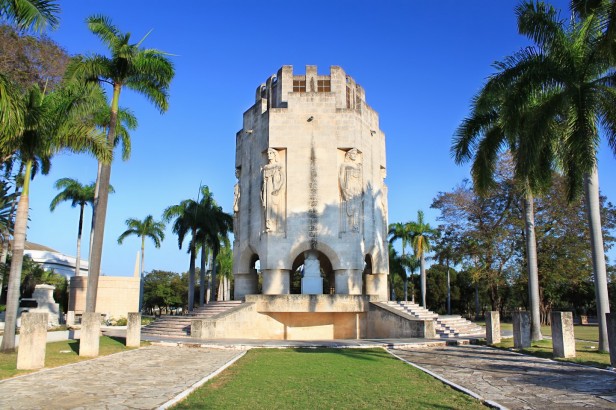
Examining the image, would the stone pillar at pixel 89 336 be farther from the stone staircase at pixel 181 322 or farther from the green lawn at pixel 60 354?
the stone staircase at pixel 181 322

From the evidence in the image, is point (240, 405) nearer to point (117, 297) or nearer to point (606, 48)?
point (606, 48)

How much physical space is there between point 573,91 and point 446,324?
1369 centimetres

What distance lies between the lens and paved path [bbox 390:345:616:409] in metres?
8.37

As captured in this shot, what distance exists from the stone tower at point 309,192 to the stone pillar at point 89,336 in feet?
38.1

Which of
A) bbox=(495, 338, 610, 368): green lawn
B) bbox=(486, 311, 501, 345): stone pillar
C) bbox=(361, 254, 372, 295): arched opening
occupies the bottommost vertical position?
bbox=(495, 338, 610, 368): green lawn

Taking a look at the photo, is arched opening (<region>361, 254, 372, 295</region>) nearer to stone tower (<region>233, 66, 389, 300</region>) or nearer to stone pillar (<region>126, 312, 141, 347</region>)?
stone tower (<region>233, 66, 389, 300</region>)

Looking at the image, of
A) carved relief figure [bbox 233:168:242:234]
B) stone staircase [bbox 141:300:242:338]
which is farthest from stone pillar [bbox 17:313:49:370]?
carved relief figure [bbox 233:168:242:234]

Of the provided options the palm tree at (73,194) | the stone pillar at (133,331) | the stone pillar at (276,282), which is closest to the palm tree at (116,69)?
the stone pillar at (133,331)

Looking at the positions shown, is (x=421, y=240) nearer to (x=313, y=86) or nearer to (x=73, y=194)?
(x=313, y=86)

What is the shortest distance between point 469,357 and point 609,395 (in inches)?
259

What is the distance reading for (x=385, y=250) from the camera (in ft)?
97.3

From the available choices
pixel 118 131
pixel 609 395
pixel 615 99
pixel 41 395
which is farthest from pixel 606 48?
pixel 118 131

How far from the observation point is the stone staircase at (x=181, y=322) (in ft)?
74.4

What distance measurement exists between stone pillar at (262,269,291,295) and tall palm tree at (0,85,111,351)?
1146 centimetres
